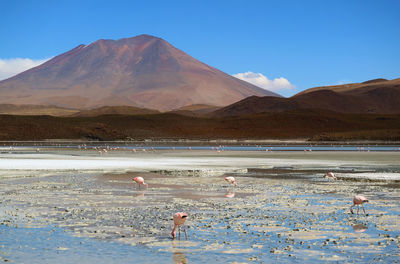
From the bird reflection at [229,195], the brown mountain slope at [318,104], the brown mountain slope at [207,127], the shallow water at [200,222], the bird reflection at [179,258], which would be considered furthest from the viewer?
the brown mountain slope at [318,104]

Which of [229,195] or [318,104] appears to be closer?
[229,195]

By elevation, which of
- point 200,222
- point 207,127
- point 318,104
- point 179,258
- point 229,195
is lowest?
point 179,258

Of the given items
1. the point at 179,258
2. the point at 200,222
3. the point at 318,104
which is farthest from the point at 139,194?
the point at 318,104

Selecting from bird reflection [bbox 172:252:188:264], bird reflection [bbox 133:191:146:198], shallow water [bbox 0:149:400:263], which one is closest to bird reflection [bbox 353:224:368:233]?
shallow water [bbox 0:149:400:263]

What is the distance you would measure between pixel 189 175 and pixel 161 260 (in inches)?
667

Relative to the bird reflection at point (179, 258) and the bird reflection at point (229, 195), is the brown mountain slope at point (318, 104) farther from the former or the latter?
the bird reflection at point (179, 258)

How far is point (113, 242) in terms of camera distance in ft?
35.0

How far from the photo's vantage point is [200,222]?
1287 centimetres

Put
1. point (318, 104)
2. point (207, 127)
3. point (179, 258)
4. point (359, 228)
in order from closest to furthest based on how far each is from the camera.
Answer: point (179, 258), point (359, 228), point (207, 127), point (318, 104)

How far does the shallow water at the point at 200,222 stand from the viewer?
384 inches

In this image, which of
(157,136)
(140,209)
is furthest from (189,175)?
(157,136)

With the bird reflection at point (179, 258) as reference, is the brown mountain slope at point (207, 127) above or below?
above

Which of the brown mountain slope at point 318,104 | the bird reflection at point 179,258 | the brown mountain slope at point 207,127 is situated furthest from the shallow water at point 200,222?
the brown mountain slope at point 318,104

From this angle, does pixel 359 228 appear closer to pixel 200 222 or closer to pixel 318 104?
pixel 200 222
